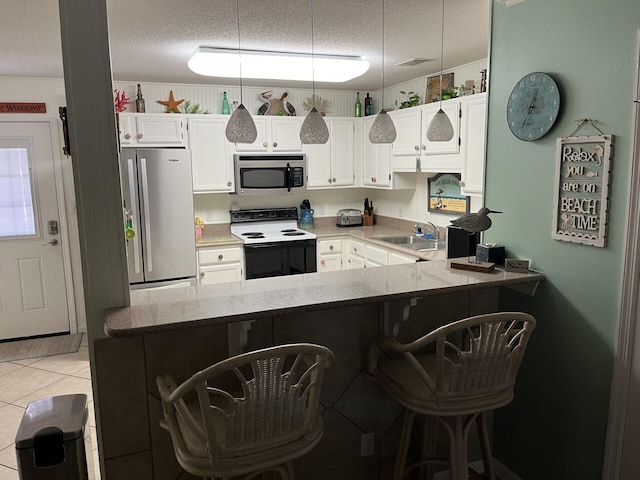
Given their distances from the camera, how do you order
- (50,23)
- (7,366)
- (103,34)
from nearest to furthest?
1. (103,34)
2. (50,23)
3. (7,366)

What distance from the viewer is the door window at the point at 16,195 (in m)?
4.42

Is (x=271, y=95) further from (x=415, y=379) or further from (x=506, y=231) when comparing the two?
(x=415, y=379)

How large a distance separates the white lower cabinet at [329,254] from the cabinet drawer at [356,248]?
11cm

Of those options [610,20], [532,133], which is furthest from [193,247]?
[610,20]

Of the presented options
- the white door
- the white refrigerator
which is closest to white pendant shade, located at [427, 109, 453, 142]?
the white refrigerator

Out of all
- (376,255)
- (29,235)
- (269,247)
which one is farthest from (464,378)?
(29,235)

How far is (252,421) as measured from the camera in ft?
4.84

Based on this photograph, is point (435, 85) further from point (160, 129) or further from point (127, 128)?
point (127, 128)

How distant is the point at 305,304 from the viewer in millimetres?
1779

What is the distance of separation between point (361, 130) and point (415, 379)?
364cm

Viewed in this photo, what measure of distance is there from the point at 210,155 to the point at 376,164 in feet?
5.20

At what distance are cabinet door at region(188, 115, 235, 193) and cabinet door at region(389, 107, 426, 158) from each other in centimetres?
153

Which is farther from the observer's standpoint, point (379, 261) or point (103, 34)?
point (379, 261)

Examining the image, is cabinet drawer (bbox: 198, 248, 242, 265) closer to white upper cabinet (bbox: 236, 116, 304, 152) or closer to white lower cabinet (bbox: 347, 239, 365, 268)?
white upper cabinet (bbox: 236, 116, 304, 152)
